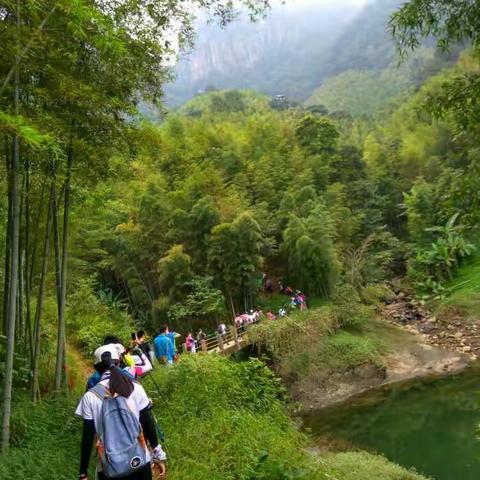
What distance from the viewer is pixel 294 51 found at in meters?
132

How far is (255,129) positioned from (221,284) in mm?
10867

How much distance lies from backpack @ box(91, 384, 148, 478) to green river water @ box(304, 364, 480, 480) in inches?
312

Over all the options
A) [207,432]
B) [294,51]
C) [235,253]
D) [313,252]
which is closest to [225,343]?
[235,253]

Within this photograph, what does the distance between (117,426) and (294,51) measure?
138 metres

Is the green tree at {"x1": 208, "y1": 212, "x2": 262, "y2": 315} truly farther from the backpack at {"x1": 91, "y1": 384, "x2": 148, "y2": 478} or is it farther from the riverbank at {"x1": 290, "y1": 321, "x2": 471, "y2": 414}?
the backpack at {"x1": 91, "y1": 384, "x2": 148, "y2": 478}

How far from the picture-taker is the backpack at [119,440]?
2.49 metres

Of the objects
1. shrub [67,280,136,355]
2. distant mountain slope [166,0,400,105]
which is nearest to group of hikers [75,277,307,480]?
shrub [67,280,136,355]

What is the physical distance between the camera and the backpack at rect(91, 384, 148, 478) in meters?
2.49

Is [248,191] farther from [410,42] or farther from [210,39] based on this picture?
[210,39]

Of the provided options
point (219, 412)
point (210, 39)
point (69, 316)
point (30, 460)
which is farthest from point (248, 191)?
point (210, 39)

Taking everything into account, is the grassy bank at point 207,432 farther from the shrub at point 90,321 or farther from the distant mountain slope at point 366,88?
the distant mountain slope at point 366,88

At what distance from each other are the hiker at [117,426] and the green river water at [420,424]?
25.9 ft

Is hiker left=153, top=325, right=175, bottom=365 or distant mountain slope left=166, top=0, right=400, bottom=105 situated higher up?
distant mountain slope left=166, top=0, right=400, bottom=105

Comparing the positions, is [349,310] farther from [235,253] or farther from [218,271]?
[218,271]
